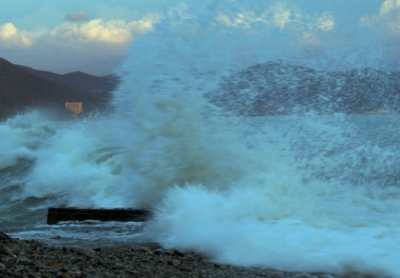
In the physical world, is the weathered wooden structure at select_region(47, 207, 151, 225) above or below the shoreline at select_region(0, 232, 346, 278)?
above

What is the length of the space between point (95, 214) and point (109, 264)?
12.1 feet

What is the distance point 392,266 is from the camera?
546 centimetres

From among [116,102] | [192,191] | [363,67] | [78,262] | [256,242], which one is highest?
[363,67]

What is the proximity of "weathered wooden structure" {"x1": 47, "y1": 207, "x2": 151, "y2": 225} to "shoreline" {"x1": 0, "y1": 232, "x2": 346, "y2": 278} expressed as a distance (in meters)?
2.28

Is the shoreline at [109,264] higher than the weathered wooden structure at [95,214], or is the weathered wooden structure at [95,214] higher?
the weathered wooden structure at [95,214]

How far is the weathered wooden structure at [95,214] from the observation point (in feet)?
28.3

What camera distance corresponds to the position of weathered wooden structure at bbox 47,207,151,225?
8633 millimetres

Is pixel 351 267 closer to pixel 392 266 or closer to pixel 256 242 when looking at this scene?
pixel 392 266

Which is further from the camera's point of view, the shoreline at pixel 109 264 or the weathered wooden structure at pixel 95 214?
the weathered wooden structure at pixel 95 214

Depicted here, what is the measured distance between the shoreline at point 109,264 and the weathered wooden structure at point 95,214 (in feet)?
7.47

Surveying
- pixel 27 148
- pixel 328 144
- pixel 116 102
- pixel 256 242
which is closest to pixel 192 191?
pixel 256 242

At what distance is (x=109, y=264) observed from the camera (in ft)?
17.2

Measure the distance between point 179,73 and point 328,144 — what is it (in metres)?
3.76

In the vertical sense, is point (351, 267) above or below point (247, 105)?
below
